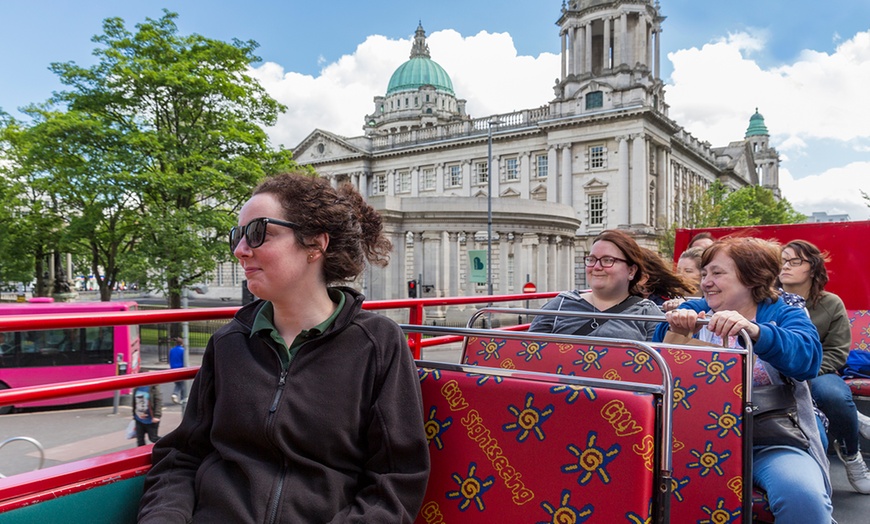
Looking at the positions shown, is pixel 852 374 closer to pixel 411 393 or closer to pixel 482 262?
pixel 411 393

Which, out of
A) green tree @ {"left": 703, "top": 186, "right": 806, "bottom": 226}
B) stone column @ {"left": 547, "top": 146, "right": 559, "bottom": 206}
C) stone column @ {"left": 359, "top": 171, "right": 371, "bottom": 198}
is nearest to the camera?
green tree @ {"left": 703, "top": 186, "right": 806, "bottom": 226}

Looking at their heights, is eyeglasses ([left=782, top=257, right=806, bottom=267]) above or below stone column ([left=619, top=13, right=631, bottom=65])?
below

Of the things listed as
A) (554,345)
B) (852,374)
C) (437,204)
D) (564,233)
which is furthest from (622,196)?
(554,345)

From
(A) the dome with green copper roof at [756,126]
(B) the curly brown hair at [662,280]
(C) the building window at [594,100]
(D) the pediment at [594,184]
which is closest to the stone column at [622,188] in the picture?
(D) the pediment at [594,184]

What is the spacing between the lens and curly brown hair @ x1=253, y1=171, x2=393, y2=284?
2.63 metres

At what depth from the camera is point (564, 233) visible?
4062 cm

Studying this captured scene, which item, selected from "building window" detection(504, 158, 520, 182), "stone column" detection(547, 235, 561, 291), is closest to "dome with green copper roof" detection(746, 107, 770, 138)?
"building window" detection(504, 158, 520, 182)

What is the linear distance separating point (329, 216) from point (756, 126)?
14232cm

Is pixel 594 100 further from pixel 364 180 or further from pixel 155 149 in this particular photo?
pixel 155 149

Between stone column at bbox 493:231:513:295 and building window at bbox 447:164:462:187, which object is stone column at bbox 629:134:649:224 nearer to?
building window at bbox 447:164:462:187

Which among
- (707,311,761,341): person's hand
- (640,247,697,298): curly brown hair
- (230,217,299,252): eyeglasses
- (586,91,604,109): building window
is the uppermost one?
(586,91,604,109): building window

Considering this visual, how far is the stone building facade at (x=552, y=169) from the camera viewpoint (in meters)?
37.2

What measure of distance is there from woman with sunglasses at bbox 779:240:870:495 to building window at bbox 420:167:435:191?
6417cm

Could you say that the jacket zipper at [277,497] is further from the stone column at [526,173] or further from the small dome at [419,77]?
the small dome at [419,77]
